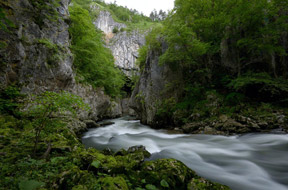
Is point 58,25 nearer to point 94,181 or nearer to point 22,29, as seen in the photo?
point 22,29

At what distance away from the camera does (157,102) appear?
1074cm

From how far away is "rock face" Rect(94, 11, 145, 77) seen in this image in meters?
33.2

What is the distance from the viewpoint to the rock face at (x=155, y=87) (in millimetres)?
10719

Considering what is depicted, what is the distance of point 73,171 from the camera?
221 centimetres

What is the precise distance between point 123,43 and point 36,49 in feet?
101

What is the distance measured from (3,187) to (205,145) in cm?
618

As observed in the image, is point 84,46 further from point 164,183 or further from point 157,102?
point 164,183

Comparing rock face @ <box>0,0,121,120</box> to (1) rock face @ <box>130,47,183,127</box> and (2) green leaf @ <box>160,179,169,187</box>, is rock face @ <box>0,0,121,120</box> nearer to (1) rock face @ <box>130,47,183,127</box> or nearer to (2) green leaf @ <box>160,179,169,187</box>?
(1) rock face @ <box>130,47,183,127</box>

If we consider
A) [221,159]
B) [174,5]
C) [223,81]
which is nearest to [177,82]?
[223,81]

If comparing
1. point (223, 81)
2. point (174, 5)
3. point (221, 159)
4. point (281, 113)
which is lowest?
point (221, 159)

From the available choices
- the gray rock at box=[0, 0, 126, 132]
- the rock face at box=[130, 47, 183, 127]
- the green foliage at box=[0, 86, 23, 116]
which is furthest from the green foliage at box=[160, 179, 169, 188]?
the rock face at box=[130, 47, 183, 127]

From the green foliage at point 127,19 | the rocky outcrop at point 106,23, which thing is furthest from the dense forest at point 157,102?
the rocky outcrop at point 106,23

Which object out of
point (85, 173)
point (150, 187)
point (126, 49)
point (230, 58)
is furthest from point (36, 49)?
point (126, 49)

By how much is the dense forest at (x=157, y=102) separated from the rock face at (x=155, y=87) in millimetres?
349
